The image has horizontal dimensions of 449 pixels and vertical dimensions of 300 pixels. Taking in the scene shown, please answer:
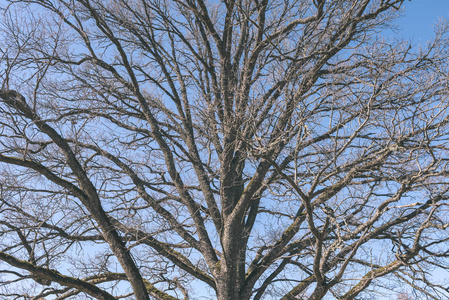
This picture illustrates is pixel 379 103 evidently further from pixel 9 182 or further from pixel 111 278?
pixel 9 182

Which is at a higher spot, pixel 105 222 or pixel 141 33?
pixel 141 33

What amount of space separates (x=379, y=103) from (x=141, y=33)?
→ 4.96 metres

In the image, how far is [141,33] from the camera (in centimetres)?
848

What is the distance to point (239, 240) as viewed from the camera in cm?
727

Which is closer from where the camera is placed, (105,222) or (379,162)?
(379,162)

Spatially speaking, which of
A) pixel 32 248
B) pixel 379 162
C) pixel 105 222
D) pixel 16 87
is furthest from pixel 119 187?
pixel 379 162

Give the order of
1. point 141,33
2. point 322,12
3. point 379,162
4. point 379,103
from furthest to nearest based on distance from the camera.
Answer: point 141,33
point 379,103
point 322,12
point 379,162

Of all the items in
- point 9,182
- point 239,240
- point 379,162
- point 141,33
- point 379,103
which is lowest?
point 239,240

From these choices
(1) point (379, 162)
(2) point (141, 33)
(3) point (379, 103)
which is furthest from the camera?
(2) point (141, 33)

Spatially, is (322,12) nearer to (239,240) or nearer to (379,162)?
(379,162)

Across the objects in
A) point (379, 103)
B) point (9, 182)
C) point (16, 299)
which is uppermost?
point (379, 103)

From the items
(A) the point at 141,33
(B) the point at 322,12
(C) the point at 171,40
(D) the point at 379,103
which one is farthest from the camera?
(C) the point at 171,40

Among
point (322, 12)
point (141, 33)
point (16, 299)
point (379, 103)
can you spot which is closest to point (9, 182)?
point (16, 299)

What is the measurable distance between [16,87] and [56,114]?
851 mm
